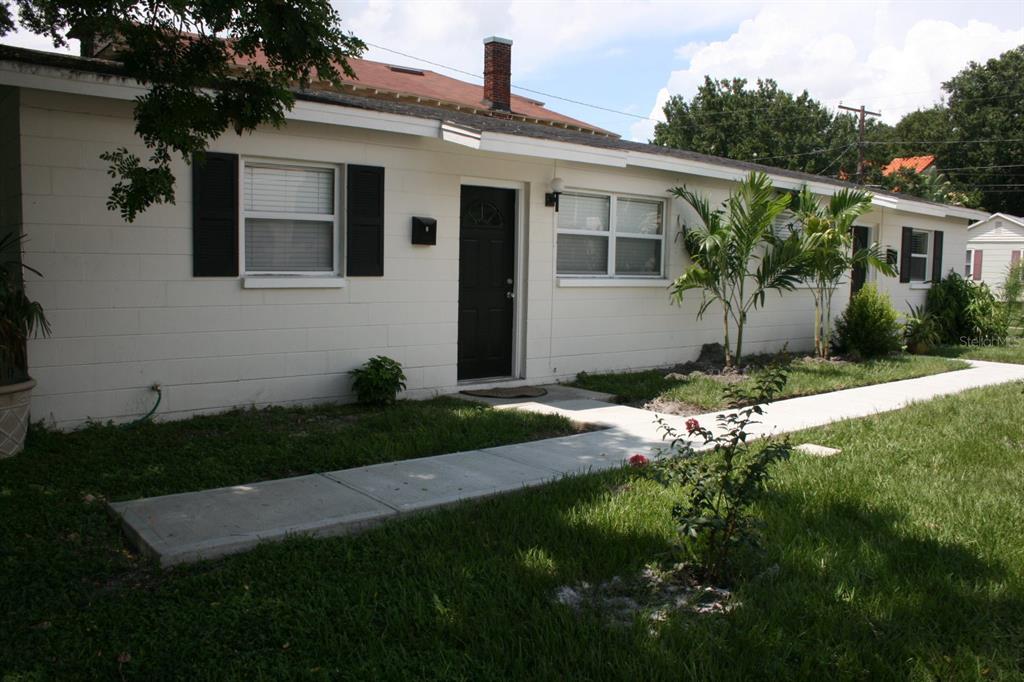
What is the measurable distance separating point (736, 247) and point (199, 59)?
7.63 metres

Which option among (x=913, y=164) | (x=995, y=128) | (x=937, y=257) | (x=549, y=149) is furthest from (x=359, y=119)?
(x=913, y=164)

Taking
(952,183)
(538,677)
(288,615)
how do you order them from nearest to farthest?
(538,677) → (288,615) → (952,183)

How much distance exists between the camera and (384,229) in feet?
28.8

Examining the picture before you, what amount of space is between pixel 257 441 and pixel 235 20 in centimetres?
318

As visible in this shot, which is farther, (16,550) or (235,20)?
(235,20)

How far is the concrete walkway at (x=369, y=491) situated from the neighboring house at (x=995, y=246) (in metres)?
28.8

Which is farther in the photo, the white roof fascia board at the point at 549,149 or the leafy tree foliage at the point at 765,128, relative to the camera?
the leafy tree foliage at the point at 765,128

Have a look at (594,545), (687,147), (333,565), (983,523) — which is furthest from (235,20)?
(687,147)

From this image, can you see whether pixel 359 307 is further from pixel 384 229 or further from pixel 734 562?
pixel 734 562

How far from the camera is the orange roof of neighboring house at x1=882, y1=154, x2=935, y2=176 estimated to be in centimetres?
4775

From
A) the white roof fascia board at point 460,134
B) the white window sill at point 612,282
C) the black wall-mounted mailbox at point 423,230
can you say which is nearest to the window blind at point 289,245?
the black wall-mounted mailbox at point 423,230

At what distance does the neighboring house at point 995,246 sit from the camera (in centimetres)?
3241

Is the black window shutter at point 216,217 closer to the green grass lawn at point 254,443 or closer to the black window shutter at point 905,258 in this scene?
the green grass lawn at point 254,443

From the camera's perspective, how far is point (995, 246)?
108ft
